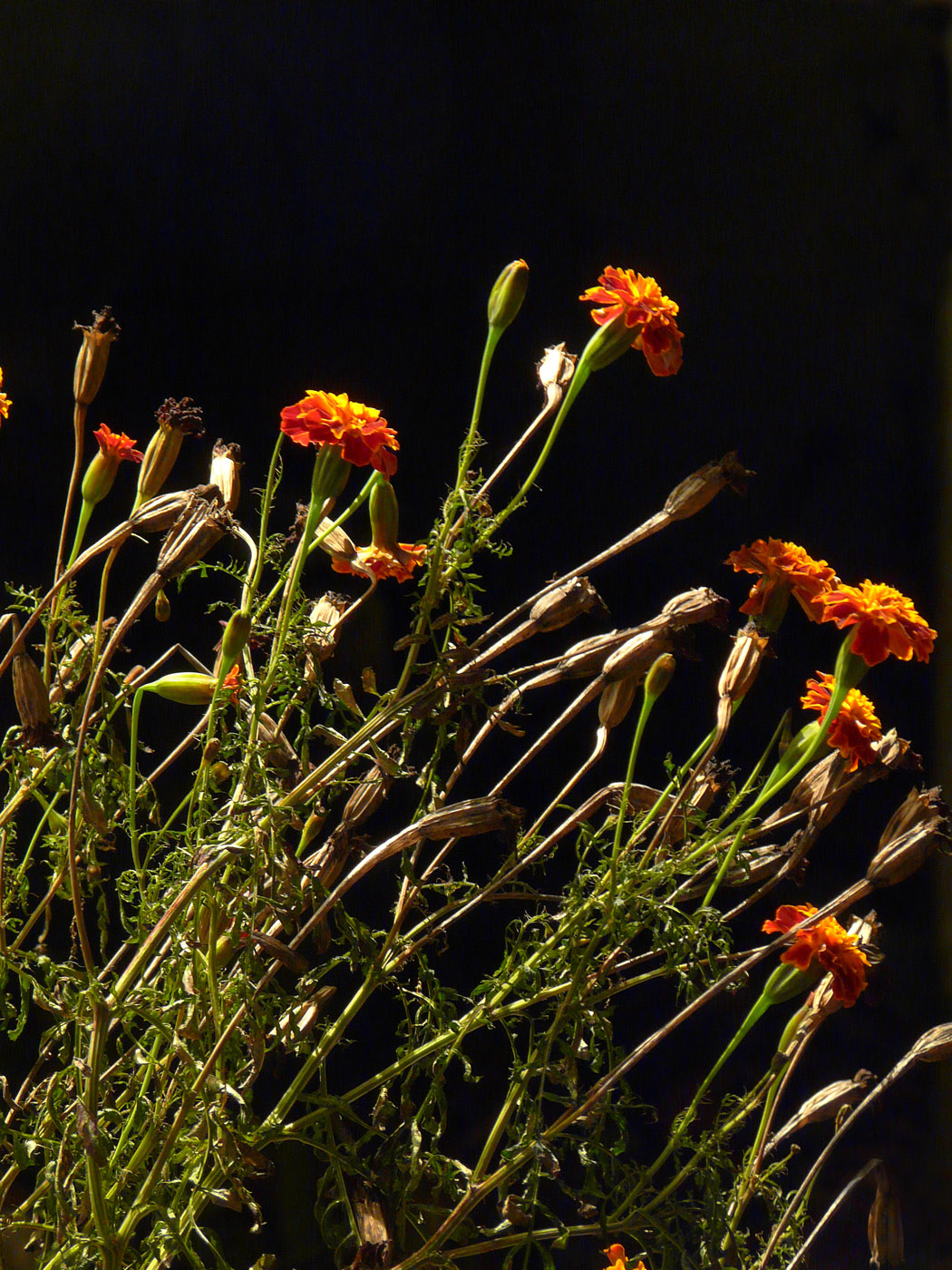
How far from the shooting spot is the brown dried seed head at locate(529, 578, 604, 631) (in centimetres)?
39

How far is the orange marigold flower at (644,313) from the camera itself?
0.39 metres

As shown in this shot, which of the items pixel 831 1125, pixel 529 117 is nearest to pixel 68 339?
pixel 529 117

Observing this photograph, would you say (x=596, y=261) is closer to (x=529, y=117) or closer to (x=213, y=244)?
(x=529, y=117)

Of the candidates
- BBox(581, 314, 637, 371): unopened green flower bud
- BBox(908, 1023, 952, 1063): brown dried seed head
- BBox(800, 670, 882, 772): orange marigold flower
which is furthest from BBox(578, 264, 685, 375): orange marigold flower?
BBox(908, 1023, 952, 1063): brown dried seed head

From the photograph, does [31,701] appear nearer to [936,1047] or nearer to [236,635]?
[236,635]

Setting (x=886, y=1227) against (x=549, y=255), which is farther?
(x=549, y=255)

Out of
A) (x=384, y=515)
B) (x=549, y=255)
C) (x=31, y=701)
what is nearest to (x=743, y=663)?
(x=384, y=515)

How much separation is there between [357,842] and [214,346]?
491mm

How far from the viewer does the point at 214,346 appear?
783 mm

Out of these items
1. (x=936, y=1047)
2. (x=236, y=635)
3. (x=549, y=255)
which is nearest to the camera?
(x=236, y=635)

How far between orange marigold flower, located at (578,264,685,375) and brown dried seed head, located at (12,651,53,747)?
8.5 inches

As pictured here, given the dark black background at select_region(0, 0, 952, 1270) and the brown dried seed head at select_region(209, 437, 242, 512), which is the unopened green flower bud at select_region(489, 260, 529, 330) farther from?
the dark black background at select_region(0, 0, 952, 1270)

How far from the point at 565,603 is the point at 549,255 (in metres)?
0.50

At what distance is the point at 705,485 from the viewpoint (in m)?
0.40
